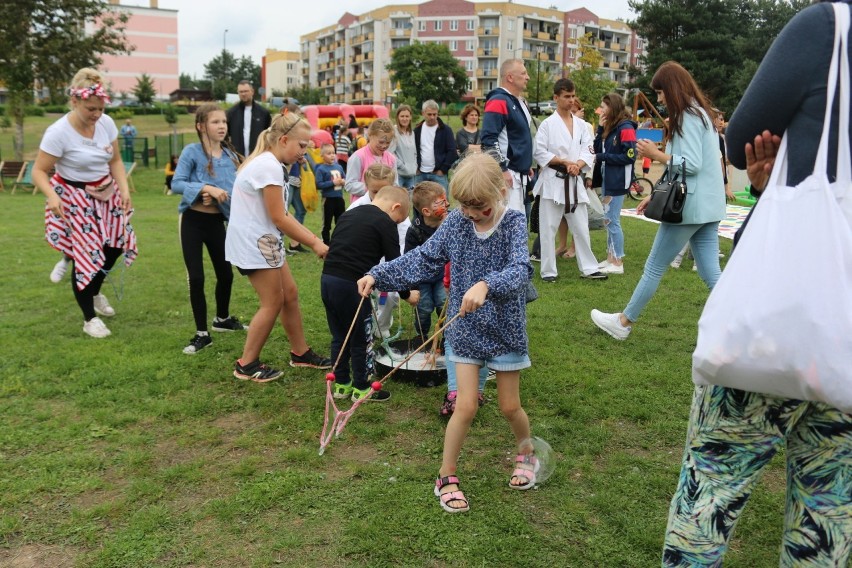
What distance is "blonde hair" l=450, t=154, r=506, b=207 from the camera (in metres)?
2.93

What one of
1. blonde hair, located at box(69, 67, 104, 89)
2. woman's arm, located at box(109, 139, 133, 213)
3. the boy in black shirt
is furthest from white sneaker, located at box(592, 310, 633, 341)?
blonde hair, located at box(69, 67, 104, 89)

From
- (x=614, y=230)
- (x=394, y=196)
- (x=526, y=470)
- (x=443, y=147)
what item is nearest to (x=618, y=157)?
(x=614, y=230)

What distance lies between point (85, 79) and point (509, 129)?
3811 mm

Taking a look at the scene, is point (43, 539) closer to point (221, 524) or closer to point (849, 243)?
point (221, 524)

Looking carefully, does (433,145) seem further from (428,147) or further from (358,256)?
(358,256)

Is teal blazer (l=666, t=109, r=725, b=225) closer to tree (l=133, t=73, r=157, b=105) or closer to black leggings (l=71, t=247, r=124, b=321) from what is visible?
black leggings (l=71, t=247, r=124, b=321)

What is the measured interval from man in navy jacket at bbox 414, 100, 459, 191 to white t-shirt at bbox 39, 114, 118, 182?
17.2 feet

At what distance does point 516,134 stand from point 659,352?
275 centimetres

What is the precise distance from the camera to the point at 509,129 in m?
6.91

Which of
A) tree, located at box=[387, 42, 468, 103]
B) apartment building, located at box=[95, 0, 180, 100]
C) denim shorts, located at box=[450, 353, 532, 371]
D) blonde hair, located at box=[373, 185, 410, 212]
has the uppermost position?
apartment building, located at box=[95, 0, 180, 100]

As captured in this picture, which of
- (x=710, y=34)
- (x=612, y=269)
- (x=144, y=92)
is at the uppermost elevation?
(x=710, y=34)

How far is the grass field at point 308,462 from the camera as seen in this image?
2.90m

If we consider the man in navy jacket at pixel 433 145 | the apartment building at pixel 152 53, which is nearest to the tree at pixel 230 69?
the apartment building at pixel 152 53

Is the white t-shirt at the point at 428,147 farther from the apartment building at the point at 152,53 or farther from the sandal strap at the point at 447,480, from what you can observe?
the apartment building at the point at 152,53
